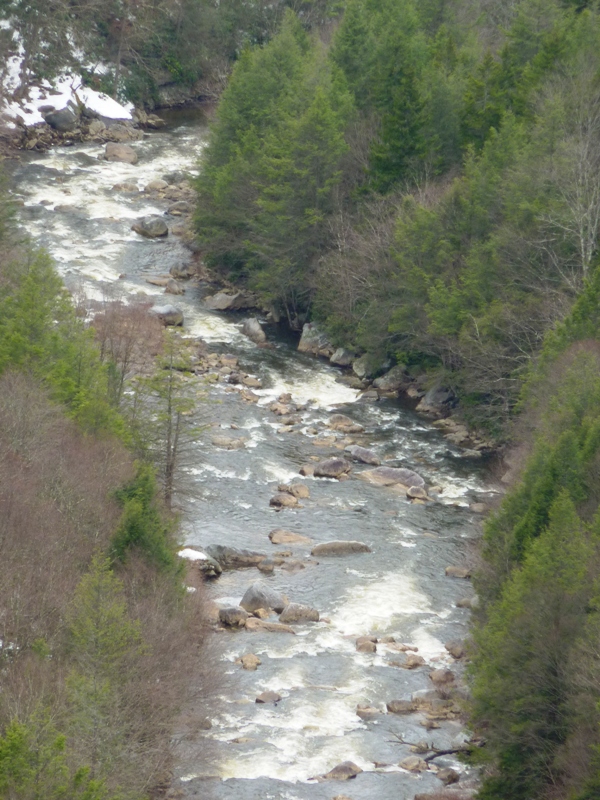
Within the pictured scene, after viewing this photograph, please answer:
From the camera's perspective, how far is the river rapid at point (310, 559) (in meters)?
30.4

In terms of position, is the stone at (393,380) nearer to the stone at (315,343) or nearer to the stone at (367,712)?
the stone at (315,343)

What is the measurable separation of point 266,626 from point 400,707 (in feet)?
18.7

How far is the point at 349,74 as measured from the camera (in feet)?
240

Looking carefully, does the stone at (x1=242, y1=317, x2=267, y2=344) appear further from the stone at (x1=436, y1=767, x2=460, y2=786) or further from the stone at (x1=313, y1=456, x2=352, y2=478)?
the stone at (x1=436, y1=767, x2=460, y2=786)

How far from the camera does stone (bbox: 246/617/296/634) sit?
121 feet

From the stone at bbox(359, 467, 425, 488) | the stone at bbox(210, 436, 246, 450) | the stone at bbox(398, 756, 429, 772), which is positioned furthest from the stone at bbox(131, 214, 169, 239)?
the stone at bbox(398, 756, 429, 772)

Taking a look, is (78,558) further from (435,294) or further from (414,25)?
(414,25)

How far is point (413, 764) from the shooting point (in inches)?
1204

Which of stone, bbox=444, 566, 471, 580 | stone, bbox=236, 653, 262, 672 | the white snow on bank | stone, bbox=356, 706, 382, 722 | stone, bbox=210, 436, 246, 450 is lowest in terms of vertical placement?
stone, bbox=210, 436, 246, 450

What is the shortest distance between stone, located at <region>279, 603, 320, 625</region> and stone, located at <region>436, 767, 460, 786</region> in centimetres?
842

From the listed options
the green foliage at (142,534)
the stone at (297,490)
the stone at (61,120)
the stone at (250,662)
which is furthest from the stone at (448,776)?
the stone at (61,120)

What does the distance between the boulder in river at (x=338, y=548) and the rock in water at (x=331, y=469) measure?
638 centimetres

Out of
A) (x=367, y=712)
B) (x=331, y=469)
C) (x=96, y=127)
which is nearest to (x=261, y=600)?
(x=367, y=712)

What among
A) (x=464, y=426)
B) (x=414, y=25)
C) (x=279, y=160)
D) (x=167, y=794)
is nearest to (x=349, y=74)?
(x=414, y=25)
